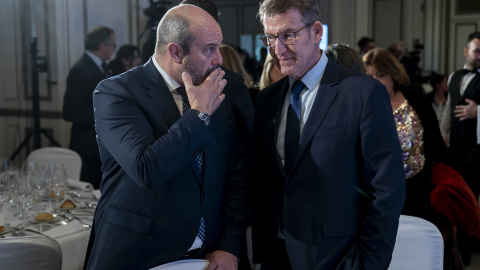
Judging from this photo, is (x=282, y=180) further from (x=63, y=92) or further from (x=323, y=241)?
(x=63, y=92)

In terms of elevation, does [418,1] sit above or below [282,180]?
above

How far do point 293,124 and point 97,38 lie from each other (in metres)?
4.12

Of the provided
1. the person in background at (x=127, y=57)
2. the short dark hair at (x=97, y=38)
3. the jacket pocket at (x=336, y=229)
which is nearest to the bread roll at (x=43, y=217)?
the jacket pocket at (x=336, y=229)

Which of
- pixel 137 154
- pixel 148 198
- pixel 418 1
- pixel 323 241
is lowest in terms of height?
pixel 323 241

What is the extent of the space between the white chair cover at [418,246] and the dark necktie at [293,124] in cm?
45

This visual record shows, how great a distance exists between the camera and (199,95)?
1.53m

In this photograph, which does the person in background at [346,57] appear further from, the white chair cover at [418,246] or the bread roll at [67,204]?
the bread roll at [67,204]

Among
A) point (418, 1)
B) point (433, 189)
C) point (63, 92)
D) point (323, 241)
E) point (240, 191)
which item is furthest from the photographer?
point (418, 1)

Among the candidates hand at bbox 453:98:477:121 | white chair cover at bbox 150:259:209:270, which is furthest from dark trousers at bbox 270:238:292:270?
hand at bbox 453:98:477:121

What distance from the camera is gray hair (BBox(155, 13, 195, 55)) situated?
1.55 m

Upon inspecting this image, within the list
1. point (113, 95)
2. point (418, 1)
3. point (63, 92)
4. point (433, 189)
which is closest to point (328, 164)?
point (113, 95)

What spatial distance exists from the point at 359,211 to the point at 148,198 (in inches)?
22.7

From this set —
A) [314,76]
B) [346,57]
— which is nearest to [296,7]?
[314,76]

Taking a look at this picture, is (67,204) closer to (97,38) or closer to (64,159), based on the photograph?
(64,159)
